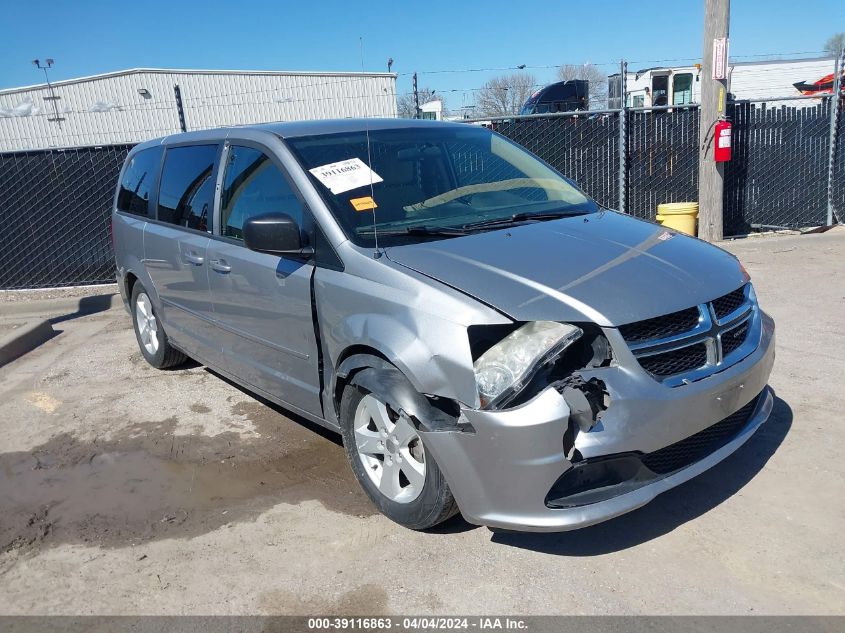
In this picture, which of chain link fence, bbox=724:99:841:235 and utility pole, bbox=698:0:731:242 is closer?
utility pole, bbox=698:0:731:242

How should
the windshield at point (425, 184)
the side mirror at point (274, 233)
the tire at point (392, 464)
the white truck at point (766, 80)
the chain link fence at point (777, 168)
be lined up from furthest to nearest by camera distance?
the white truck at point (766, 80), the chain link fence at point (777, 168), the windshield at point (425, 184), the side mirror at point (274, 233), the tire at point (392, 464)

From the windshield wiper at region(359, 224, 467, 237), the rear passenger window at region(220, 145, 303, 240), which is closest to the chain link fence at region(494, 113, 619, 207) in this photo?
the rear passenger window at region(220, 145, 303, 240)

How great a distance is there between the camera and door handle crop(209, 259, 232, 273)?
4238 millimetres

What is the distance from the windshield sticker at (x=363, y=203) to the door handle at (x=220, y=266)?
105 cm

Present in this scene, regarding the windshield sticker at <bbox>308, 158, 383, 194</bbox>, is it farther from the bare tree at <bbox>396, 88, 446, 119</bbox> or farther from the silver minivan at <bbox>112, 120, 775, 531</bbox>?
the bare tree at <bbox>396, 88, 446, 119</bbox>

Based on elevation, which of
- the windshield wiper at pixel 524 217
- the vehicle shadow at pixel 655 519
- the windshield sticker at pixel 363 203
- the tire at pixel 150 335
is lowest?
the vehicle shadow at pixel 655 519

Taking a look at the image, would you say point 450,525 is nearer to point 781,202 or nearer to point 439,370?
point 439,370

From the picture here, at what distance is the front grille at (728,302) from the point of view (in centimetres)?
309

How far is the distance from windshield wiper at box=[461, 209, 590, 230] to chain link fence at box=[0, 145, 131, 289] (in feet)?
24.5

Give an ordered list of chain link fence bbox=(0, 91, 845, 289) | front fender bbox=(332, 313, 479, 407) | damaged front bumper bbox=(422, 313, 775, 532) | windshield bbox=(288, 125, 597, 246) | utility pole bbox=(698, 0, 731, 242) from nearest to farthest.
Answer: damaged front bumper bbox=(422, 313, 775, 532), front fender bbox=(332, 313, 479, 407), windshield bbox=(288, 125, 597, 246), utility pole bbox=(698, 0, 731, 242), chain link fence bbox=(0, 91, 845, 289)

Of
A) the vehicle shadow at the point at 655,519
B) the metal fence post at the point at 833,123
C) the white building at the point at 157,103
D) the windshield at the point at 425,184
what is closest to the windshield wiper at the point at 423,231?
the windshield at the point at 425,184

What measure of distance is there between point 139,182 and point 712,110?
740cm

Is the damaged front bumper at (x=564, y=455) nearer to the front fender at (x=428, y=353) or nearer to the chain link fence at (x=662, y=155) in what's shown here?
the front fender at (x=428, y=353)

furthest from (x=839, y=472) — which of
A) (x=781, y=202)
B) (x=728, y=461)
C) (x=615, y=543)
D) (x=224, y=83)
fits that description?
(x=224, y=83)
